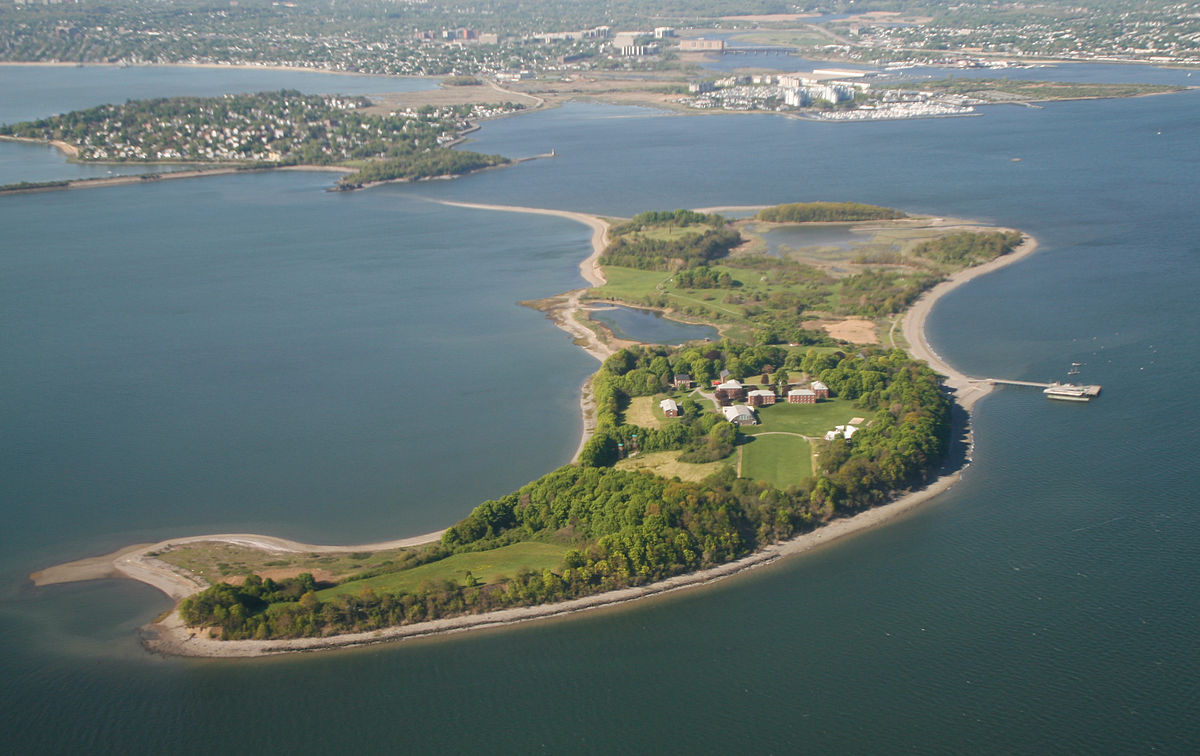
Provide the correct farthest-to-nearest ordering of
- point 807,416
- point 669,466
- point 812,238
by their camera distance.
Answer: point 812,238 → point 807,416 → point 669,466

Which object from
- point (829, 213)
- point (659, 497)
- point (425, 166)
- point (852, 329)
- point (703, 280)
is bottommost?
point (659, 497)

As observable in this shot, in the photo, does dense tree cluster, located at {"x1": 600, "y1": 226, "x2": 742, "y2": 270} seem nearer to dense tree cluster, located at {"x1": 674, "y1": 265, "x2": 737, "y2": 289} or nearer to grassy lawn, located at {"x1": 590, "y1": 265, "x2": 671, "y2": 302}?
grassy lawn, located at {"x1": 590, "y1": 265, "x2": 671, "y2": 302}

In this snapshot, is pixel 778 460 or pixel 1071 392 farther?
pixel 1071 392

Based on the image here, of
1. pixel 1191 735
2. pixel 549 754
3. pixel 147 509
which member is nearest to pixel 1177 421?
pixel 1191 735

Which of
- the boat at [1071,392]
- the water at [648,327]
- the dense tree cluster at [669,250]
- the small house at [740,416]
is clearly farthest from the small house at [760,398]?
the dense tree cluster at [669,250]

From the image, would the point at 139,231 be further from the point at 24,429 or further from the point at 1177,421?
the point at 1177,421

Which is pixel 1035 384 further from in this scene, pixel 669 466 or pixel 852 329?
pixel 669 466

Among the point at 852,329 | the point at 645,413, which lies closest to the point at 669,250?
the point at 852,329
